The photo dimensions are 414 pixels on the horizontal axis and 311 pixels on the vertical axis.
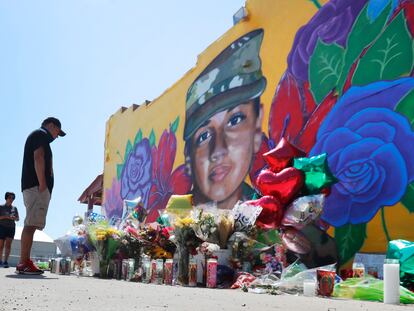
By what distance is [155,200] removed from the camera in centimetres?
820

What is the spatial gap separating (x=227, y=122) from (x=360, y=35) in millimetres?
2342

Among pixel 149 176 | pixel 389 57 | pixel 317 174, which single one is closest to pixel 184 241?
pixel 317 174

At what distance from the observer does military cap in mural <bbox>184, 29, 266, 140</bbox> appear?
237 inches

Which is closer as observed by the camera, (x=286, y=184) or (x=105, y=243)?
(x=286, y=184)

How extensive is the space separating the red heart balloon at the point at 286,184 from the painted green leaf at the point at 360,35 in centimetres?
115

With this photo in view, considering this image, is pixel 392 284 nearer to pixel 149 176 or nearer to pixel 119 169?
pixel 149 176

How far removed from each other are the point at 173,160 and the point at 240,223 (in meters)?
4.25

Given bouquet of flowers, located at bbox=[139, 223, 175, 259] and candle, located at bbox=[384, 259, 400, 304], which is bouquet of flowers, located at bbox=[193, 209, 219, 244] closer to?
bouquet of flowers, located at bbox=[139, 223, 175, 259]

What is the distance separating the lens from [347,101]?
449 centimetres

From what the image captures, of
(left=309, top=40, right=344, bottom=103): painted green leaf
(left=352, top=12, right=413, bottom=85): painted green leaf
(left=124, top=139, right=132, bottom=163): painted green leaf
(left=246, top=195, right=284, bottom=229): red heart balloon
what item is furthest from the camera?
(left=124, top=139, right=132, bottom=163): painted green leaf

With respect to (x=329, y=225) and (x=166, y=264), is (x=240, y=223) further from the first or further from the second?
(x=329, y=225)

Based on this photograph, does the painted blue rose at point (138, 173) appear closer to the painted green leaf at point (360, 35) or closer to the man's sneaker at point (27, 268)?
the man's sneaker at point (27, 268)

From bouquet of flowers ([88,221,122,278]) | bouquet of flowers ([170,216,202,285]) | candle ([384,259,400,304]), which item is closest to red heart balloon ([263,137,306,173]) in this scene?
bouquet of flowers ([170,216,202,285])

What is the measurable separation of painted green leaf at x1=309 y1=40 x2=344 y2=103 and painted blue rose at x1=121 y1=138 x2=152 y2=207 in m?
4.35
